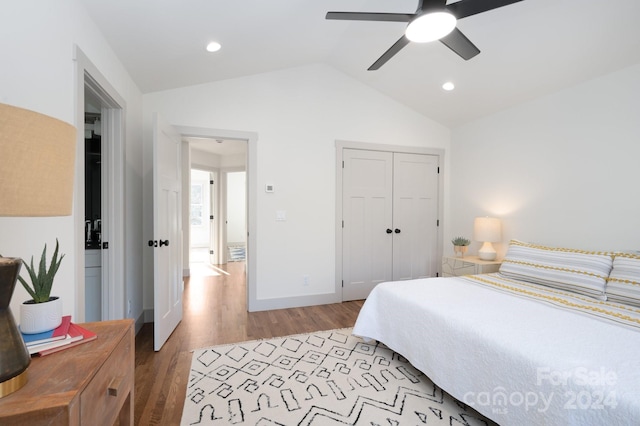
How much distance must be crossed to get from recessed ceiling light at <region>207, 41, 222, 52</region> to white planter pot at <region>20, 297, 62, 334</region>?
2.37m

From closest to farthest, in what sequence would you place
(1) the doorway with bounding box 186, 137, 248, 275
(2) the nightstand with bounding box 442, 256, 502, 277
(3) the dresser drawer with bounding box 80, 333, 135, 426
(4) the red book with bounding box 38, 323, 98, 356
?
1. (3) the dresser drawer with bounding box 80, 333, 135, 426
2. (4) the red book with bounding box 38, 323, 98, 356
3. (2) the nightstand with bounding box 442, 256, 502, 277
4. (1) the doorway with bounding box 186, 137, 248, 275

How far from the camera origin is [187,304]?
378cm

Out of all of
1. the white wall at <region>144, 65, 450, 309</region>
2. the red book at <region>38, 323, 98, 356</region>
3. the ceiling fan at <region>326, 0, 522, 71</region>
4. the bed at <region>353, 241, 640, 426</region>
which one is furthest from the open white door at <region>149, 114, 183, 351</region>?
the ceiling fan at <region>326, 0, 522, 71</region>

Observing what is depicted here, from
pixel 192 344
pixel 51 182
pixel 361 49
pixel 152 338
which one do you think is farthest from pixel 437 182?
pixel 51 182

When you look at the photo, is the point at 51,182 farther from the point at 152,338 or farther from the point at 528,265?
the point at 528,265

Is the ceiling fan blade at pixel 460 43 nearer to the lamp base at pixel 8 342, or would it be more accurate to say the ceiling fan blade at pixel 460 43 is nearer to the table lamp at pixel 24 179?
the table lamp at pixel 24 179

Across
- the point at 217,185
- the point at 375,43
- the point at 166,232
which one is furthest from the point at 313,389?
the point at 217,185

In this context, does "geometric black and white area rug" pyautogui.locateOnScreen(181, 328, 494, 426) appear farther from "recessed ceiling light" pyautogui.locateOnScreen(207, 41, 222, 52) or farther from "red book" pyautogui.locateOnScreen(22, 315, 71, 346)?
"recessed ceiling light" pyautogui.locateOnScreen(207, 41, 222, 52)

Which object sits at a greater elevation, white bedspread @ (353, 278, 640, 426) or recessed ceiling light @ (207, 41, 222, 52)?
recessed ceiling light @ (207, 41, 222, 52)

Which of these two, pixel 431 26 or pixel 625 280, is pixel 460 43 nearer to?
pixel 431 26

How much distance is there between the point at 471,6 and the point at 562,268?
2.11 meters

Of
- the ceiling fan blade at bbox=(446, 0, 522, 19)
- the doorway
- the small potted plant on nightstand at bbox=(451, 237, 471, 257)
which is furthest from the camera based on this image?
the doorway

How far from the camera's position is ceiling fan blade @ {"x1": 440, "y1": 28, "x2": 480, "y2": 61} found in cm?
187

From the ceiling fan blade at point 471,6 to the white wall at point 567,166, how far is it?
1.78 metres
